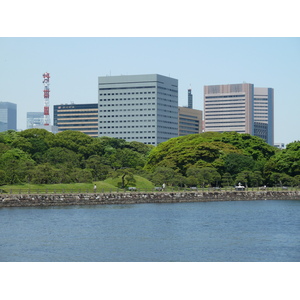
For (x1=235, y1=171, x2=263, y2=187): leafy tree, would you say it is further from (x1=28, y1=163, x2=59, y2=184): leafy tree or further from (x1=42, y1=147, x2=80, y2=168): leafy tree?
(x1=28, y1=163, x2=59, y2=184): leafy tree

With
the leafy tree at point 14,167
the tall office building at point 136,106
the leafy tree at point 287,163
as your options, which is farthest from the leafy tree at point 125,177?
the tall office building at point 136,106

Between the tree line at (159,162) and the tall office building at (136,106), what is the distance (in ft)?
271

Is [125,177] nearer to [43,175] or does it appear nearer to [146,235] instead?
[43,175]

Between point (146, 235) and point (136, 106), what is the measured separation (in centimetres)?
13994

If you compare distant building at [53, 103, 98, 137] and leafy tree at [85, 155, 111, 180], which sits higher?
distant building at [53, 103, 98, 137]

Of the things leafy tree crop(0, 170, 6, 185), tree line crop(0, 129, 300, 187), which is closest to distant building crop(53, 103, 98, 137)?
tree line crop(0, 129, 300, 187)

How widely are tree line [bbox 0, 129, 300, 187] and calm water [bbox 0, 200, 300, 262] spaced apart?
10541 mm

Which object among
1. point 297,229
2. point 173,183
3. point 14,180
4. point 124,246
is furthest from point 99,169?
point 124,246

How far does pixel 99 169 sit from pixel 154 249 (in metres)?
39.8

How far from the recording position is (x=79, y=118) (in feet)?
643

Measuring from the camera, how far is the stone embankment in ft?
168

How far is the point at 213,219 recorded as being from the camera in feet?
139

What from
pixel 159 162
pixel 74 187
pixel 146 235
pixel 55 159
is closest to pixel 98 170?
pixel 55 159

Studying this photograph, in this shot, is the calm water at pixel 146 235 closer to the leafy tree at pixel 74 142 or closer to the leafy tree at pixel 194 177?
the leafy tree at pixel 194 177
